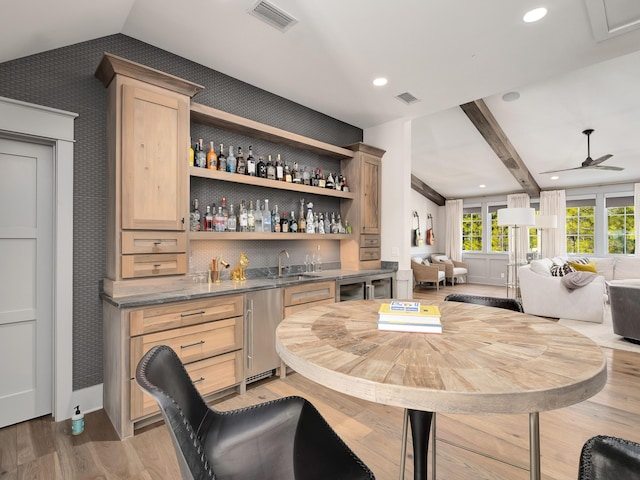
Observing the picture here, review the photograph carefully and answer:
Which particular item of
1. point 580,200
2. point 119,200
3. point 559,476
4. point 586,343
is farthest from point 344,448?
point 580,200

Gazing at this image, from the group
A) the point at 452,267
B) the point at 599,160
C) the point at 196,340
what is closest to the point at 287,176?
the point at 196,340

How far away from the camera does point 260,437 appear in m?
1.18

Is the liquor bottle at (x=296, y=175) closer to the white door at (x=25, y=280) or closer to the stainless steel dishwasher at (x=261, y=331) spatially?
the stainless steel dishwasher at (x=261, y=331)

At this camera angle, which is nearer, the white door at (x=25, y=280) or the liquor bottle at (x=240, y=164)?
the white door at (x=25, y=280)

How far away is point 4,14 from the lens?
1712 millimetres

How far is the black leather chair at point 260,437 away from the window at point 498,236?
365 inches

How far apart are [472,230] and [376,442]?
881 cm

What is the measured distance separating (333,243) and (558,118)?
4.39m

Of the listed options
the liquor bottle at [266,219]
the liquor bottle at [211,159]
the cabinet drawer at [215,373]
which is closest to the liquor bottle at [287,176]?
the liquor bottle at [266,219]

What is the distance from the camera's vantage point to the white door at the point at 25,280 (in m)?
2.17

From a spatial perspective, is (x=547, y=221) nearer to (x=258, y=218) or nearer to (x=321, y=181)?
(x=321, y=181)

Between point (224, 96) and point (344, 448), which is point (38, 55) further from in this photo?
point (344, 448)

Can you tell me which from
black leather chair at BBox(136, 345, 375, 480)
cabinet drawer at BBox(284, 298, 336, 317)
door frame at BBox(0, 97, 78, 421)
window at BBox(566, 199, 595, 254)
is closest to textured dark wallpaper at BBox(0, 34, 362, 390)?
door frame at BBox(0, 97, 78, 421)

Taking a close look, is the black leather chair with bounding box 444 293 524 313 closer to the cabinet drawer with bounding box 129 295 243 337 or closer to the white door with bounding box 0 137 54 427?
the cabinet drawer with bounding box 129 295 243 337
